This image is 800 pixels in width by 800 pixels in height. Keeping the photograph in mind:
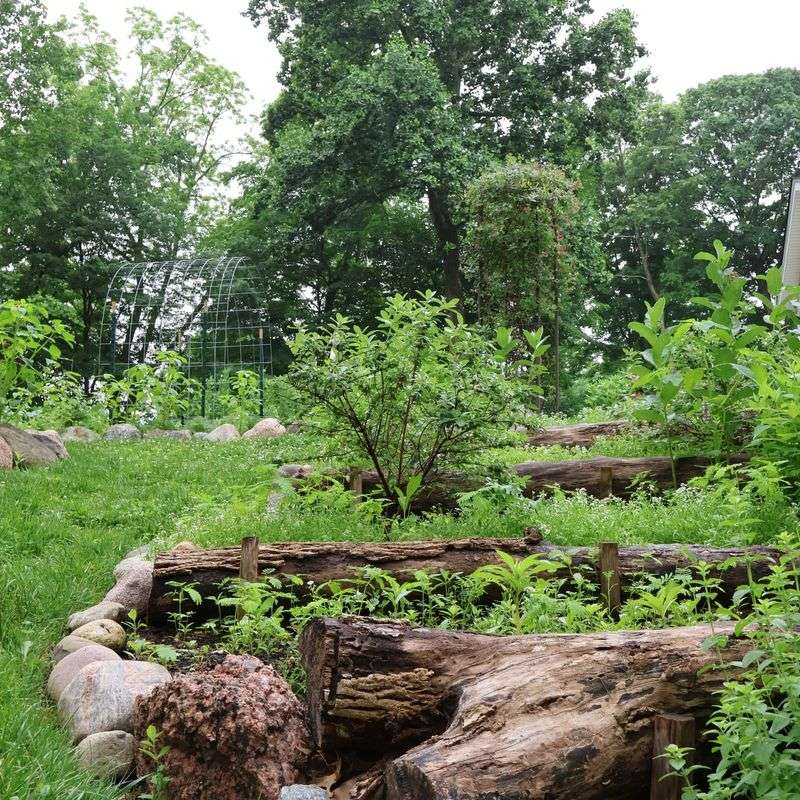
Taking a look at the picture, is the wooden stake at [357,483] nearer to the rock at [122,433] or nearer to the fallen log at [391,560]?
the fallen log at [391,560]

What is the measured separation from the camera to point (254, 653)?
4195 millimetres

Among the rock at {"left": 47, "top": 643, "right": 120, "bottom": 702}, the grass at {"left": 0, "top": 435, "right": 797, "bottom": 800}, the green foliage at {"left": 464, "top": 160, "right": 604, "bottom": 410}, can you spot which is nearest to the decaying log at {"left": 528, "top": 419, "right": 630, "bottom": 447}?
the grass at {"left": 0, "top": 435, "right": 797, "bottom": 800}

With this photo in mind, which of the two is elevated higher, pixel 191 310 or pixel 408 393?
pixel 191 310

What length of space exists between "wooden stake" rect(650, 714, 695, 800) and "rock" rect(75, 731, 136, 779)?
200 cm

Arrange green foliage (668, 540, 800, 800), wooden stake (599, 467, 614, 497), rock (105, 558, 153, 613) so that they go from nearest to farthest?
green foliage (668, 540, 800, 800) → rock (105, 558, 153, 613) → wooden stake (599, 467, 614, 497)

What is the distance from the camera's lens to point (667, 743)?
2.71 m

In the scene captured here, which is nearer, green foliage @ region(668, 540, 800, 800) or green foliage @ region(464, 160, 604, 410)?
green foliage @ region(668, 540, 800, 800)

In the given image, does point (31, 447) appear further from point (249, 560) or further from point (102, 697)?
point (102, 697)

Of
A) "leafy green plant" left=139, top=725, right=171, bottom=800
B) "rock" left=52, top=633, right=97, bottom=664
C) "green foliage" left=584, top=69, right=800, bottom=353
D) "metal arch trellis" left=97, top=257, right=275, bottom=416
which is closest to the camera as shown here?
"leafy green plant" left=139, top=725, right=171, bottom=800

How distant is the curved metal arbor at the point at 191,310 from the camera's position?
19.4 metres

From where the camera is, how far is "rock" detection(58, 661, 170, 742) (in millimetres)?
3557

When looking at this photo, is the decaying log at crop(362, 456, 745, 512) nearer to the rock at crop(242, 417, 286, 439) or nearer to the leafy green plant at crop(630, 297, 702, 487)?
the leafy green plant at crop(630, 297, 702, 487)

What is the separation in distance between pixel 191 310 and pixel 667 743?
19.5 meters

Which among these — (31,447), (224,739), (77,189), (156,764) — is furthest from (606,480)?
(77,189)
